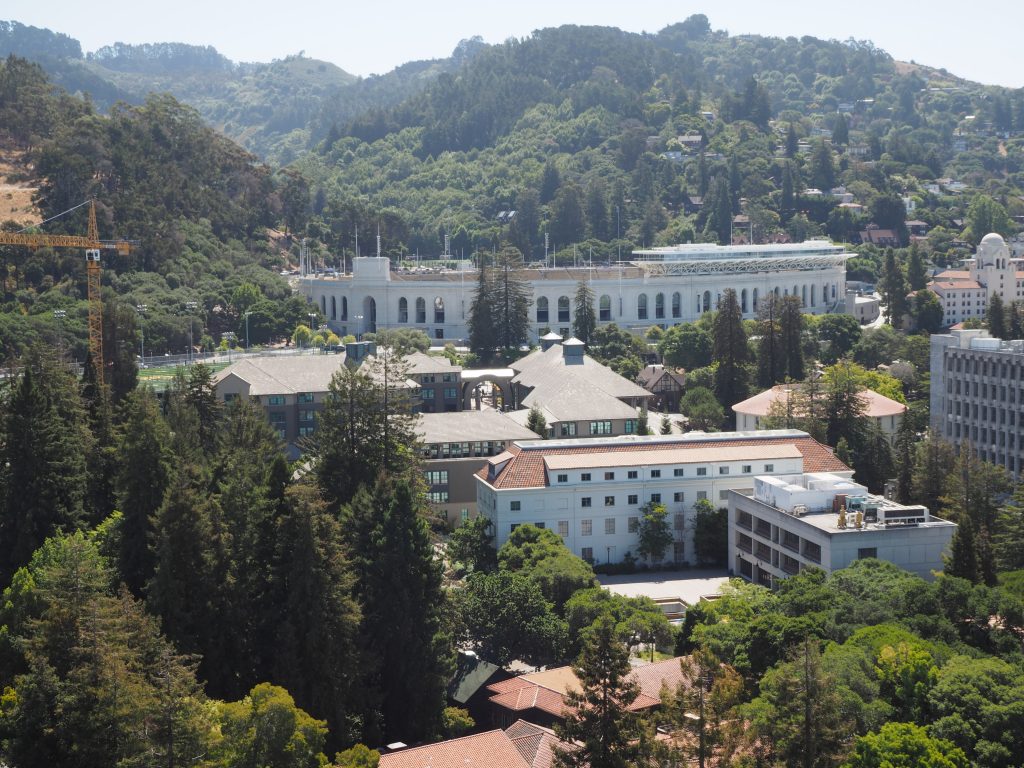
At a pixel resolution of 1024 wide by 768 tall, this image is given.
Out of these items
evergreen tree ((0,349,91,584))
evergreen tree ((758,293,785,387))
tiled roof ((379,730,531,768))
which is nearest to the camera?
tiled roof ((379,730,531,768))

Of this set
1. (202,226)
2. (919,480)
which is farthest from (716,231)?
(919,480)

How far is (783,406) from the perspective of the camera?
56.3m

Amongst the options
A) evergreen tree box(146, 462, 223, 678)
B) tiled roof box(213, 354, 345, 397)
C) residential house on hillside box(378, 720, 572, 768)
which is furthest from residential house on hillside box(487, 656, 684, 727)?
tiled roof box(213, 354, 345, 397)

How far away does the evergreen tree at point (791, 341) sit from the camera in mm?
68312

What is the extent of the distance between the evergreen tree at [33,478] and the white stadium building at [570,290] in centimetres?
5270

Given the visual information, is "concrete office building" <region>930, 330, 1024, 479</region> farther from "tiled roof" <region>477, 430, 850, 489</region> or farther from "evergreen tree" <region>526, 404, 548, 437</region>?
"evergreen tree" <region>526, 404, 548, 437</region>

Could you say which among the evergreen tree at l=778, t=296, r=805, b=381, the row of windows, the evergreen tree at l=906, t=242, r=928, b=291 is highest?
the evergreen tree at l=906, t=242, r=928, b=291

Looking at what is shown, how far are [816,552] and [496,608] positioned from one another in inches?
347

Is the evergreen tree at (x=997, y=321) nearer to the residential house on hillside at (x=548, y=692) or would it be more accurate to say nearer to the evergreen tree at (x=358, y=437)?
the evergreen tree at (x=358, y=437)

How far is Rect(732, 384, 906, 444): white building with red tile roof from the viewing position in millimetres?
57500

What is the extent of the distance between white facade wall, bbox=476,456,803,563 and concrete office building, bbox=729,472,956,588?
1076 millimetres

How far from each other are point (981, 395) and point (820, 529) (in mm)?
21552

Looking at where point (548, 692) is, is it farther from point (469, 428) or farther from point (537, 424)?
point (537, 424)

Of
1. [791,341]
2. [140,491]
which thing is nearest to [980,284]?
[791,341]
